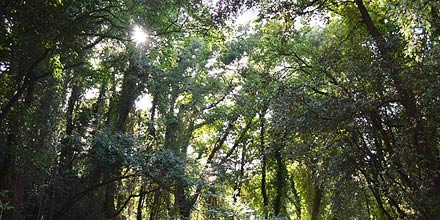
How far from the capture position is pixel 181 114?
420 inches

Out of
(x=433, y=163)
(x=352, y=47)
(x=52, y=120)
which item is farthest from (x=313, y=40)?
(x=52, y=120)

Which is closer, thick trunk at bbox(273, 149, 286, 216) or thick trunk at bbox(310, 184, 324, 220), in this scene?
thick trunk at bbox(310, 184, 324, 220)

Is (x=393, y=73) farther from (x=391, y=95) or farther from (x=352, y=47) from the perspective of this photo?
(x=352, y=47)

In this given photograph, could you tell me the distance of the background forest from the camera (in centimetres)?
490

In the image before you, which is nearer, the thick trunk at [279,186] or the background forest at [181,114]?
the background forest at [181,114]

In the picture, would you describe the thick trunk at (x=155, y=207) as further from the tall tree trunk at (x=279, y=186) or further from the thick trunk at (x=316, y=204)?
the thick trunk at (x=316, y=204)

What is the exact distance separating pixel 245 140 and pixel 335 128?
7581 millimetres

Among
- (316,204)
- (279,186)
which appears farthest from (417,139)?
(279,186)

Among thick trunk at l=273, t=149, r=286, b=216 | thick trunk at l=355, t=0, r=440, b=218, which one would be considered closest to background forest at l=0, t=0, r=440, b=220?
thick trunk at l=355, t=0, r=440, b=218

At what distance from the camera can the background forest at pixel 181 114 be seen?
16.1 feet

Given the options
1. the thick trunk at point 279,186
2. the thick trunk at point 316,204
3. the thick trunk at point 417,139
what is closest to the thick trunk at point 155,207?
the thick trunk at point 279,186

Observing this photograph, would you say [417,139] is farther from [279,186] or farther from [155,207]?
[279,186]

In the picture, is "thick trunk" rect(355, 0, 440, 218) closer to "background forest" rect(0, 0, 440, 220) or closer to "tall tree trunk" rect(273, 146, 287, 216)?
"background forest" rect(0, 0, 440, 220)

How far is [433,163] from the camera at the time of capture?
4992mm
